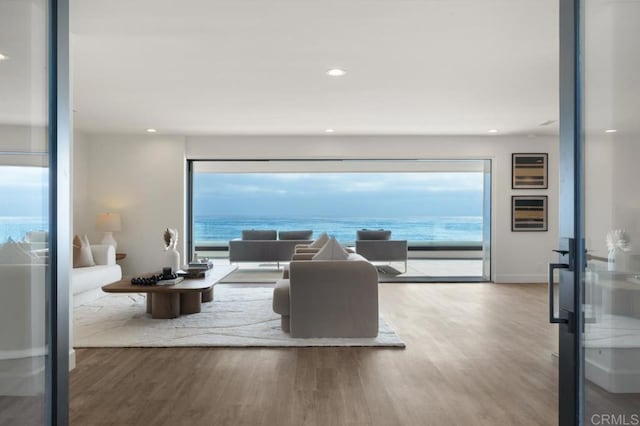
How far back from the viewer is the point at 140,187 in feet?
25.4

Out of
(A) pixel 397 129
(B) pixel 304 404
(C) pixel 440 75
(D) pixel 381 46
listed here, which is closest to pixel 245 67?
(D) pixel 381 46

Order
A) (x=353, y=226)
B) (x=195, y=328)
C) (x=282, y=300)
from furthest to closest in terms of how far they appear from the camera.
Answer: (x=353, y=226)
(x=195, y=328)
(x=282, y=300)

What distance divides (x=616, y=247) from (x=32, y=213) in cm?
174

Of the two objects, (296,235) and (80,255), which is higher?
(296,235)

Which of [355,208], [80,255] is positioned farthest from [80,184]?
[355,208]

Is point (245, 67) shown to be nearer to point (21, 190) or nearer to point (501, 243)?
point (21, 190)

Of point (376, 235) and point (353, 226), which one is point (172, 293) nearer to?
point (376, 235)

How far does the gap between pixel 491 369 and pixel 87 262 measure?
5.47m

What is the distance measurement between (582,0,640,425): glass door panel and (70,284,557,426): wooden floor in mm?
1385

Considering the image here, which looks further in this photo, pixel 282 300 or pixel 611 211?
pixel 282 300

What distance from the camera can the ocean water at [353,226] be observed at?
1331 centimetres

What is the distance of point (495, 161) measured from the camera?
25.5ft

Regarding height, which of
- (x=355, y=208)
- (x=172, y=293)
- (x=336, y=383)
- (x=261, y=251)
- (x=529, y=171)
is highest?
(x=529, y=171)

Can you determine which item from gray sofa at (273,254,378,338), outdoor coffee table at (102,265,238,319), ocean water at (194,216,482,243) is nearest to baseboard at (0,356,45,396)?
gray sofa at (273,254,378,338)
